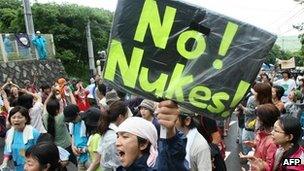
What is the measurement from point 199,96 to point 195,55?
256mm

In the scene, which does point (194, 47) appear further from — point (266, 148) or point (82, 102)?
point (82, 102)

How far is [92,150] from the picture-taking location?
185 inches

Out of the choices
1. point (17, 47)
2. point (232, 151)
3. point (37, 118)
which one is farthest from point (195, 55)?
point (17, 47)

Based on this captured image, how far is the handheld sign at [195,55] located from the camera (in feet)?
8.89

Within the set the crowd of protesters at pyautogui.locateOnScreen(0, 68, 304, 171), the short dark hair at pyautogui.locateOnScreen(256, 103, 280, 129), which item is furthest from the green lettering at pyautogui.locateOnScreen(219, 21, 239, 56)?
the short dark hair at pyautogui.locateOnScreen(256, 103, 280, 129)

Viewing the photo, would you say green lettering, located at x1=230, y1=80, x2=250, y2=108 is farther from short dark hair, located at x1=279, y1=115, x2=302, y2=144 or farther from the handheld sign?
short dark hair, located at x1=279, y1=115, x2=302, y2=144

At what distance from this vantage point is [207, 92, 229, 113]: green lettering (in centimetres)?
270

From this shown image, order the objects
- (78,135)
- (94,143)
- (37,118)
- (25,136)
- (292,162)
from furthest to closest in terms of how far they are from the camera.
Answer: (37,118) < (78,135) < (25,136) < (94,143) < (292,162)

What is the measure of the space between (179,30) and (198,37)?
0.41 ft

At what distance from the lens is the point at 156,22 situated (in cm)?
277

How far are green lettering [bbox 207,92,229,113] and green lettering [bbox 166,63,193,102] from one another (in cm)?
18

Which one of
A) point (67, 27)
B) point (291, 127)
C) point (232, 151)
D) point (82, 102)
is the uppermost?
point (291, 127)

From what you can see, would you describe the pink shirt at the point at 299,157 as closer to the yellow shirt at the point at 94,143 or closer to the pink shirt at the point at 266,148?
the pink shirt at the point at 266,148

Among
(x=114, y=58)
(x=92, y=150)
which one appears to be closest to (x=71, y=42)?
(x=92, y=150)
